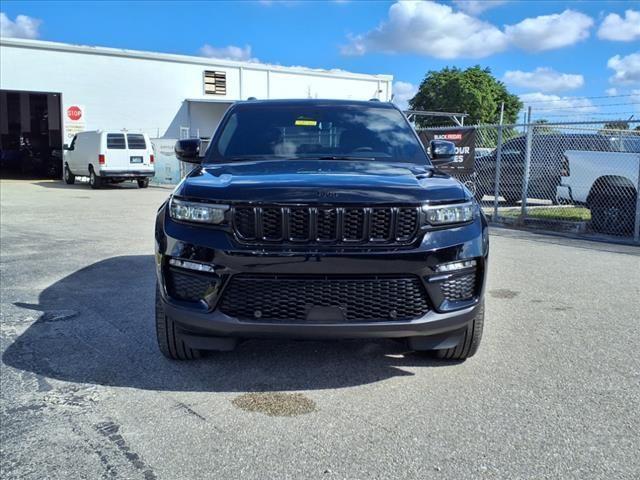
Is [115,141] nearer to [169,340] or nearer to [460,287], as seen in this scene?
[169,340]

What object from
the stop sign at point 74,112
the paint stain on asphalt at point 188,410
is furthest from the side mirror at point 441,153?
the stop sign at point 74,112

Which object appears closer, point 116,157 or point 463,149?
point 463,149

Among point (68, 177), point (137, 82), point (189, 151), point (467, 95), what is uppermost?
point (467, 95)

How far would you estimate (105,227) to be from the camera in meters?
11.4

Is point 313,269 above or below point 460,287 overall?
above

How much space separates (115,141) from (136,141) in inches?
→ 30.5

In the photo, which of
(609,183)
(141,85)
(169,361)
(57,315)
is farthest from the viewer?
(141,85)

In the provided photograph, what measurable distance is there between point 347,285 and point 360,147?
5.61 ft

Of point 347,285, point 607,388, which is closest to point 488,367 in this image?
point 607,388

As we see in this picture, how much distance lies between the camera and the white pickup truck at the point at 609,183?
10195mm

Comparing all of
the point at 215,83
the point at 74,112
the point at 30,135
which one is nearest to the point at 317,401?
the point at 74,112

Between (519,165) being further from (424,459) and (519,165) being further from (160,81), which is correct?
(160,81)

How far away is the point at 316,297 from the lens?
3309 mm

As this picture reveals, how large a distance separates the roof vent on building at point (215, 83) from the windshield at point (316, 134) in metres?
27.0
